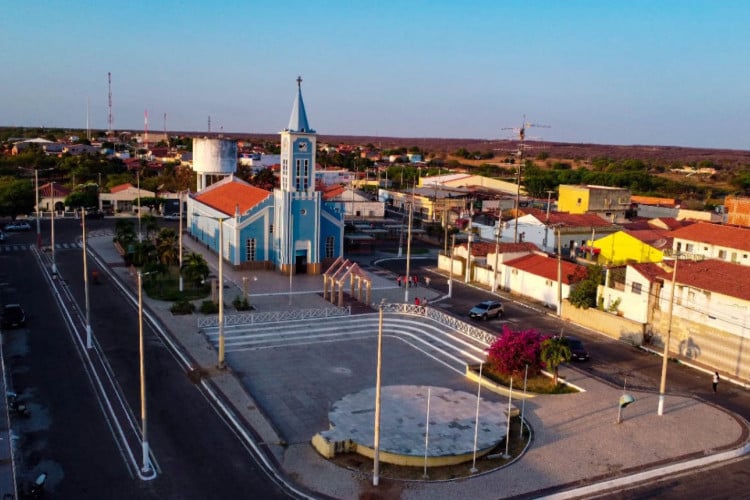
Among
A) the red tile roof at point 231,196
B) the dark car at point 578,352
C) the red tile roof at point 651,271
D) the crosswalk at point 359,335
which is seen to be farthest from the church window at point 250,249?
the red tile roof at point 651,271

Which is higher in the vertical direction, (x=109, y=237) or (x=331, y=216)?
(x=331, y=216)

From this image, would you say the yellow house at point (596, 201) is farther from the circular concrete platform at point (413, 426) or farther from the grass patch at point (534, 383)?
the circular concrete platform at point (413, 426)

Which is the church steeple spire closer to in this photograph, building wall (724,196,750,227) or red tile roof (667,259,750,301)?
red tile roof (667,259,750,301)

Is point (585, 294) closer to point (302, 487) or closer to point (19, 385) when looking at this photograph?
point (302, 487)

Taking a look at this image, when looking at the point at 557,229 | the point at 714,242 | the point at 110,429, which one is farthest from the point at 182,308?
the point at 714,242

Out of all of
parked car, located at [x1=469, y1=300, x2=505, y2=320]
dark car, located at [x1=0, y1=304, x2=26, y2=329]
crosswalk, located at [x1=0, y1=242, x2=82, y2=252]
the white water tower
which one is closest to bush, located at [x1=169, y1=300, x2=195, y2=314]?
dark car, located at [x1=0, y1=304, x2=26, y2=329]

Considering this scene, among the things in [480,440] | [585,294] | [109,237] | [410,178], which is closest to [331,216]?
[585,294]

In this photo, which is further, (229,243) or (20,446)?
(229,243)
